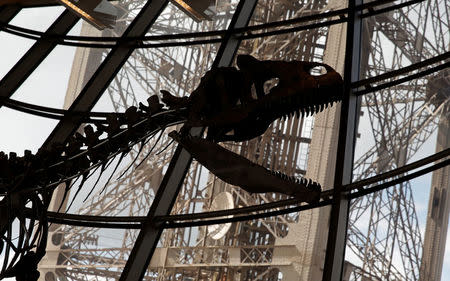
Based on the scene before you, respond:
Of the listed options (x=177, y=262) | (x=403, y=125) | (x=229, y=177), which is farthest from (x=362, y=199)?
(x=229, y=177)

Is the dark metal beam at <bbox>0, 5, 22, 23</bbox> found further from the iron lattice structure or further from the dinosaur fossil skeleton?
the dinosaur fossil skeleton

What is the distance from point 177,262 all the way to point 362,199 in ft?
15.0

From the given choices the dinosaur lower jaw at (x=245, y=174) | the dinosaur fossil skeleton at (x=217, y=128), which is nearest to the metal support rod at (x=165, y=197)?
the dinosaur fossil skeleton at (x=217, y=128)

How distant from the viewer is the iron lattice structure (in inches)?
457

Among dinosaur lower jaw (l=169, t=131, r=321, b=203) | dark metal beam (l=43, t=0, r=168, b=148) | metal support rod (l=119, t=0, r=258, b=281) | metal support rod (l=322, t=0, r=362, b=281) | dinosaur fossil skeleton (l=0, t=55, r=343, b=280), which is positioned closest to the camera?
dinosaur lower jaw (l=169, t=131, r=321, b=203)

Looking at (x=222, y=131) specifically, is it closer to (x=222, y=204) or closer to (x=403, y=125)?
(x=403, y=125)

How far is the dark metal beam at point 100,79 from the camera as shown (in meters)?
11.6

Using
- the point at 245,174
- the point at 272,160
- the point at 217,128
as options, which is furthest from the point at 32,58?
the point at 245,174

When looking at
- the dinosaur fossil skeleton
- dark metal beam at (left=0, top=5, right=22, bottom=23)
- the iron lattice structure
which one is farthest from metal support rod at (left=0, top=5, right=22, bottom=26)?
the dinosaur fossil skeleton

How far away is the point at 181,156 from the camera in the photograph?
1013 centimetres

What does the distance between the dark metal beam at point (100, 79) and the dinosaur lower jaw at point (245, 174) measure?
548 centimetres

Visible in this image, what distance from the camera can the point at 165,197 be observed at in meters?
9.98

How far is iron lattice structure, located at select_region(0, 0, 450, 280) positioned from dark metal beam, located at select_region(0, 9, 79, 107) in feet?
7.37

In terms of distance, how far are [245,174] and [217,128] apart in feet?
1.97
